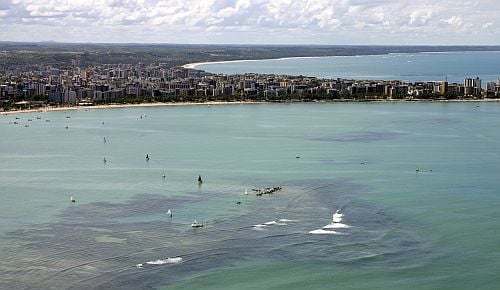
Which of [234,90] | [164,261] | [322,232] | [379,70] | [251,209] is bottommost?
[164,261]

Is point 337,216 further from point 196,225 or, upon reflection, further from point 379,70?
point 379,70

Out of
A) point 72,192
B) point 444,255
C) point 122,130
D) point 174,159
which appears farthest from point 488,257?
point 122,130

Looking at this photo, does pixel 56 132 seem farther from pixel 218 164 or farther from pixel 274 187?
pixel 274 187

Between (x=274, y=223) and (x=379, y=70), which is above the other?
(x=379, y=70)

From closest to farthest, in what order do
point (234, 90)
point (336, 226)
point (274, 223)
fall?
point (336, 226)
point (274, 223)
point (234, 90)

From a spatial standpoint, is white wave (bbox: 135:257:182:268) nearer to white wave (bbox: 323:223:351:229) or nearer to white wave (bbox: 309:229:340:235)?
white wave (bbox: 309:229:340:235)

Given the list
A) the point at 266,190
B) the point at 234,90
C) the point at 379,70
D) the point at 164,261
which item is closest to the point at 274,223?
the point at 164,261

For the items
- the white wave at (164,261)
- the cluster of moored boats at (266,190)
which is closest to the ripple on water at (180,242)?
the white wave at (164,261)

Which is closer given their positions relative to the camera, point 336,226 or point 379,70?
point 336,226

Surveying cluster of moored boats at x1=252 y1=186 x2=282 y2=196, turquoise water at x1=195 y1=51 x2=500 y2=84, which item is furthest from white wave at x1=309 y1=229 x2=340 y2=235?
turquoise water at x1=195 y1=51 x2=500 y2=84
